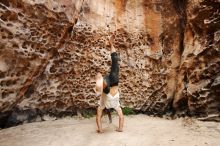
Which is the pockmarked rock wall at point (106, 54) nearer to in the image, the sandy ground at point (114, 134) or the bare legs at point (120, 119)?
the sandy ground at point (114, 134)

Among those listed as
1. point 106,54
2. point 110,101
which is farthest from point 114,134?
point 106,54

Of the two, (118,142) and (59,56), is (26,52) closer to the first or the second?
(59,56)

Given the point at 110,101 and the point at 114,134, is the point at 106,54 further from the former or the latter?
the point at 114,134

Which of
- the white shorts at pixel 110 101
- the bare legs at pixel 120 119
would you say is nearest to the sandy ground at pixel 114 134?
the bare legs at pixel 120 119

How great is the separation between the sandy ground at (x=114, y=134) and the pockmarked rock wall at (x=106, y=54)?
437mm

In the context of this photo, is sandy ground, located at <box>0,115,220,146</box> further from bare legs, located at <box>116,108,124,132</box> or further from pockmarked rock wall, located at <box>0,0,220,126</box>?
pockmarked rock wall, located at <box>0,0,220,126</box>

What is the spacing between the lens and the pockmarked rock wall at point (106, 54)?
238 inches

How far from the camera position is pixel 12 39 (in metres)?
5.85

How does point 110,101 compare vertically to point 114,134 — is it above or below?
above

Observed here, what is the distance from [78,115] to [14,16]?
2.30 meters

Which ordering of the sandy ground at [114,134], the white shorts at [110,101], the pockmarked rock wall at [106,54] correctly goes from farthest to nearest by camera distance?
the pockmarked rock wall at [106,54], the white shorts at [110,101], the sandy ground at [114,134]

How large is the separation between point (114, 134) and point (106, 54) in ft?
6.96

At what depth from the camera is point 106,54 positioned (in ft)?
23.5

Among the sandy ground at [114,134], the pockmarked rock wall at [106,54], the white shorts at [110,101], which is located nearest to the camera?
the sandy ground at [114,134]
